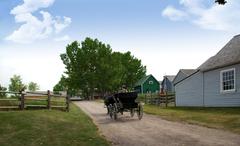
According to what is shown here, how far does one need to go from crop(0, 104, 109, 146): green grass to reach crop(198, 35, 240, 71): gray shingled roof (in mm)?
14630

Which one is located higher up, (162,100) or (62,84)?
(62,84)

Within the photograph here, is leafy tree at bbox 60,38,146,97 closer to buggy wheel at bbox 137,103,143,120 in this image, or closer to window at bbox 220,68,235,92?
window at bbox 220,68,235,92

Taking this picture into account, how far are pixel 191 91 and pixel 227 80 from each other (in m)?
6.66

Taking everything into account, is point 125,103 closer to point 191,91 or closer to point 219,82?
point 219,82

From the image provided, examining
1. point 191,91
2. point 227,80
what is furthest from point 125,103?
point 191,91

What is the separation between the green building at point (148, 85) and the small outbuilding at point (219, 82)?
6215 centimetres

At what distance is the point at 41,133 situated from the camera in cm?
1438

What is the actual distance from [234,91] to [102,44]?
164 ft

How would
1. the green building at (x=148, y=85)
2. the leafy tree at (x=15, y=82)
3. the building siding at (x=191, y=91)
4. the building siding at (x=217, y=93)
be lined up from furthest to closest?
1. the green building at (x=148, y=85)
2. the leafy tree at (x=15, y=82)
3. the building siding at (x=191, y=91)
4. the building siding at (x=217, y=93)

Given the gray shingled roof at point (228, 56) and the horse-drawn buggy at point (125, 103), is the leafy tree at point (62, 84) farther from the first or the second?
the horse-drawn buggy at point (125, 103)

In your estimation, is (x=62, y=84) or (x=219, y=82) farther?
(x=62, y=84)

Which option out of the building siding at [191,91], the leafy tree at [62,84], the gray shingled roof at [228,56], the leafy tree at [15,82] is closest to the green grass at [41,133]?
the gray shingled roof at [228,56]

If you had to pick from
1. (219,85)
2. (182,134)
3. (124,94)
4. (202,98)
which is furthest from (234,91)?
(182,134)

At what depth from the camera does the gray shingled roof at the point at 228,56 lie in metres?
27.3
